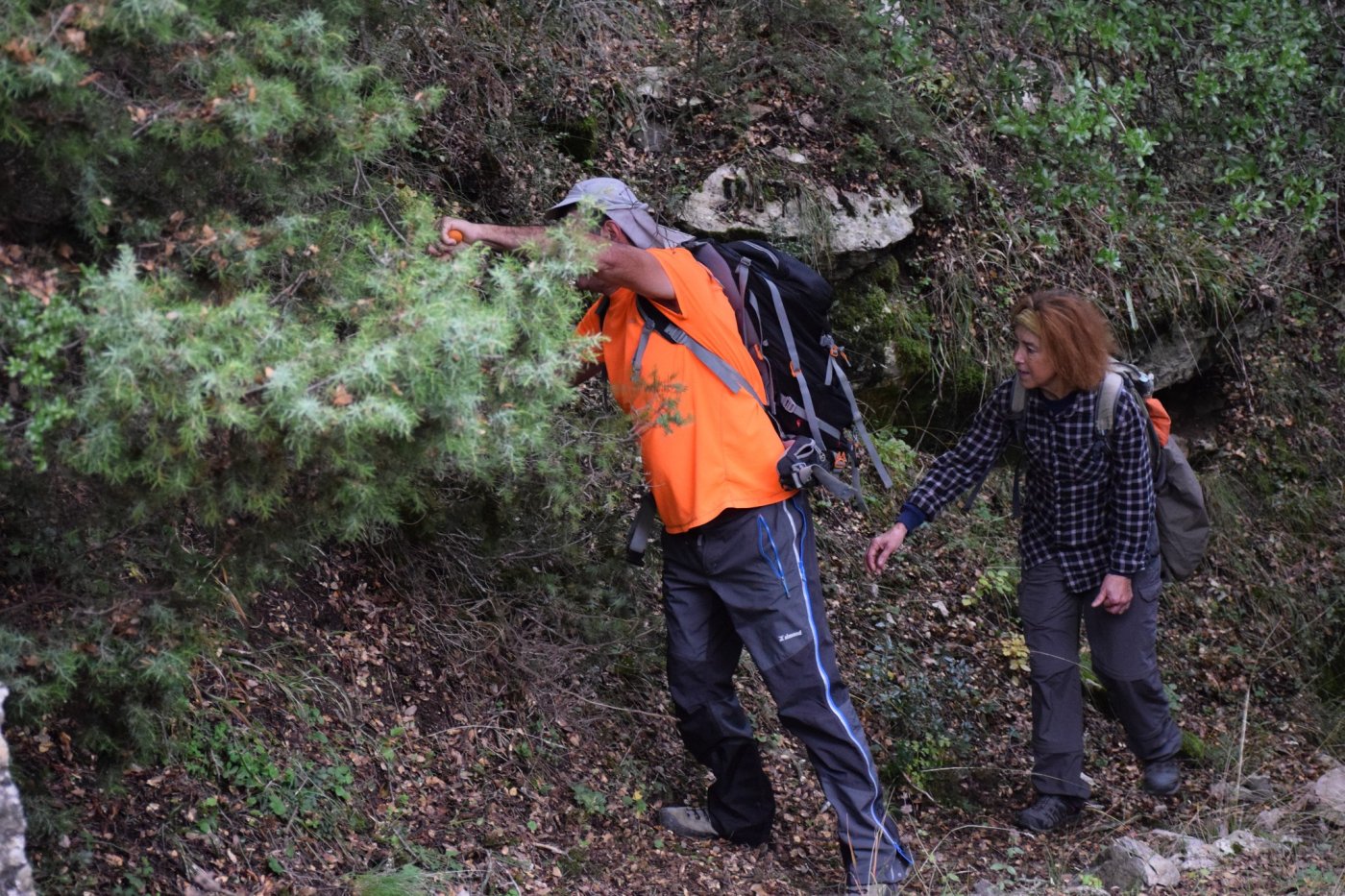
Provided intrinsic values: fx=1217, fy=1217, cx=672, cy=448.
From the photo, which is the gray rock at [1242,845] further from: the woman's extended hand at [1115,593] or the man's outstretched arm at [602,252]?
the man's outstretched arm at [602,252]

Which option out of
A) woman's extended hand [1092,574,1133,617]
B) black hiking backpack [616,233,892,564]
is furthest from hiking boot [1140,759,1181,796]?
black hiking backpack [616,233,892,564]

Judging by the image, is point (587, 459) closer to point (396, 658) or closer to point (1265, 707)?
point (396, 658)

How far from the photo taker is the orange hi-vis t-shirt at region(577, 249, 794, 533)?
4.07m

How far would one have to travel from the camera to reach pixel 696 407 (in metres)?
4.09

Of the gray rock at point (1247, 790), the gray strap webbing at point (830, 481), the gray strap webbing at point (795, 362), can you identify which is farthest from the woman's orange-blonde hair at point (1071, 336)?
the gray rock at point (1247, 790)

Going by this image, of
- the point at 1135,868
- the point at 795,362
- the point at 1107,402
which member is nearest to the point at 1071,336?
the point at 1107,402

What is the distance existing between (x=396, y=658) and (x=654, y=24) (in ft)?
14.8

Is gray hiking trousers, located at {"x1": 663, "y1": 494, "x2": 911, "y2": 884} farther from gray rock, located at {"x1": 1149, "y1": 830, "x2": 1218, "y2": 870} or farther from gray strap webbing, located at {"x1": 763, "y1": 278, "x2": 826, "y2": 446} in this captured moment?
gray rock, located at {"x1": 1149, "y1": 830, "x2": 1218, "y2": 870}

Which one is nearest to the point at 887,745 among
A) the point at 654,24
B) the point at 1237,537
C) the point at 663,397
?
the point at 663,397

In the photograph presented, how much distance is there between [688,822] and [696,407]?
1.78m

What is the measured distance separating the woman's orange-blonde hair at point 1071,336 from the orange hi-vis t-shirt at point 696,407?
1319mm

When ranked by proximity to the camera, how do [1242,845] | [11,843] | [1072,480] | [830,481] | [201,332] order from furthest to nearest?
[1072,480] < [1242,845] < [830,481] < [11,843] < [201,332]

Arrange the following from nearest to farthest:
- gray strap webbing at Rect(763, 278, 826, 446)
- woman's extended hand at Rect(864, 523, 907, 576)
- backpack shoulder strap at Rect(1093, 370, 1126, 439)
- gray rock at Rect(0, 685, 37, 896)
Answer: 1. gray rock at Rect(0, 685, 37, 896)
2. gray strap webbing at Rect(763, 278, 826, 446)
3. backpack shoulder strap at Rect(1093, 370, 1126, 439)
4. woman's extended hand at Rect(864, 523, 907, 576)

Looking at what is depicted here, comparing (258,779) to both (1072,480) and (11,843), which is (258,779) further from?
(1072,480)
